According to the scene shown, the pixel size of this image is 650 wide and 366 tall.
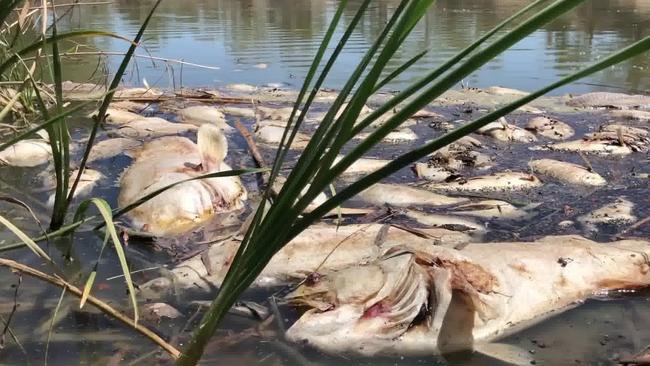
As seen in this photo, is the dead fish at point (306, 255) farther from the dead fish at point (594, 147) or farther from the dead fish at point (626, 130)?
the dead fish at point (626, 130)

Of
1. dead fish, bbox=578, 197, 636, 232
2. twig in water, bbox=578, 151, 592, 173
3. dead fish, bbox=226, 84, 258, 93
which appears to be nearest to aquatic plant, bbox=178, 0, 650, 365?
dead fish, bbox=578, 197, 636, 232

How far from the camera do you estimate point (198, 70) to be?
877 centimetres

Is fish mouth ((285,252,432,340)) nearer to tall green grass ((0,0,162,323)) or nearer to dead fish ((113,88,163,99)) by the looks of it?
tall green grass ((0,0,162,323))

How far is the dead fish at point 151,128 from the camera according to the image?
16.5ft

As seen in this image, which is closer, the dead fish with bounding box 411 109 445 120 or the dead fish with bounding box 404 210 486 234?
the dead fish with bounding box 404 210 486 234

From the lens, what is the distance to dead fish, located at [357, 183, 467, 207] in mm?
3541

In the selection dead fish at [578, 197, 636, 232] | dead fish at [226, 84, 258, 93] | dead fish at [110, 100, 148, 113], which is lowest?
dead fish at [578, 197, 636, 232]

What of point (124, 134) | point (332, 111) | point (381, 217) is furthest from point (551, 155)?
point (332, 111)

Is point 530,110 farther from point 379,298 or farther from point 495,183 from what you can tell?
point 379,298

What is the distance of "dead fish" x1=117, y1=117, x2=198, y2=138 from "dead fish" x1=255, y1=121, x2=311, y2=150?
604mm

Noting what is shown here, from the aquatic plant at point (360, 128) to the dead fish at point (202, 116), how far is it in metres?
4.01

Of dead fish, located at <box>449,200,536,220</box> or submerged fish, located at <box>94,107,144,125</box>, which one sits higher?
submerged fish, located at <box>94,107,144,125</box>

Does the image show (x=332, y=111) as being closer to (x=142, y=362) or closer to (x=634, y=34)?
(x=142, y=362)

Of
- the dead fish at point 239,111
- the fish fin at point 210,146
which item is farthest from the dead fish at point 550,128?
the fish fin at point 210,146
